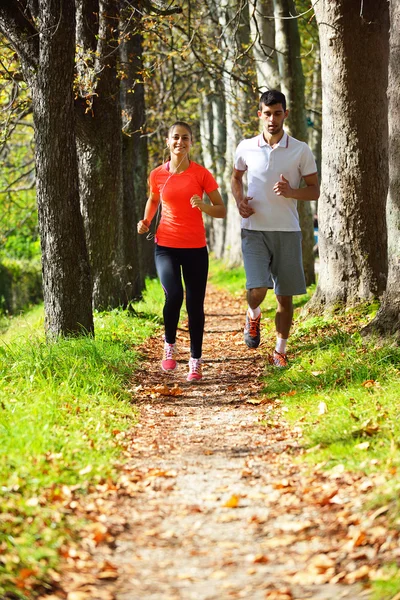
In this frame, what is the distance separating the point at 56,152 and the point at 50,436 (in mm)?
3878

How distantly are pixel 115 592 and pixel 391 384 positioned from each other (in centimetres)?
333

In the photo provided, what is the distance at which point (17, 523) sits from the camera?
4.13m

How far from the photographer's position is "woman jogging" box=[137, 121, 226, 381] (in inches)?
303

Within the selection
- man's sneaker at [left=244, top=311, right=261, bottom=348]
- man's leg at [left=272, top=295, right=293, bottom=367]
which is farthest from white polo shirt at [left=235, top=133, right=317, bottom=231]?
man's sneaker at [left=244, top=311, right=261, bottom=348]

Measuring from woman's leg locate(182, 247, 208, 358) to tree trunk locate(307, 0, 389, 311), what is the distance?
2191 millimetres

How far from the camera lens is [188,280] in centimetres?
784

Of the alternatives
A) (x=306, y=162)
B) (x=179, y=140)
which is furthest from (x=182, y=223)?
(x=306, y=162)

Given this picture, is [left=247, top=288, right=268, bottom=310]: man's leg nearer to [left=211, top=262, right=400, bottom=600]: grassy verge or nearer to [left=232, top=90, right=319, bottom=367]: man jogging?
[left=232, top=90, right=319, bottom=367]: man jogging

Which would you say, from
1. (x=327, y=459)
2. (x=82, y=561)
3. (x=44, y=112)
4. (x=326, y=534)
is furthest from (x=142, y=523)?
(x=44, y=112)

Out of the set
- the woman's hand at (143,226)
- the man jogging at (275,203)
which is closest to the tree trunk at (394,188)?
the man jogging at (275,203)

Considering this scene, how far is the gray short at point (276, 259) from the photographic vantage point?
787 cm

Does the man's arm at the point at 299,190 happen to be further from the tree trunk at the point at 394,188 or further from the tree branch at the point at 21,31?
the tree branch at the point at 21,31

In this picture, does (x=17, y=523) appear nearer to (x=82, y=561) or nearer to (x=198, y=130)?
(x=82, y=561)

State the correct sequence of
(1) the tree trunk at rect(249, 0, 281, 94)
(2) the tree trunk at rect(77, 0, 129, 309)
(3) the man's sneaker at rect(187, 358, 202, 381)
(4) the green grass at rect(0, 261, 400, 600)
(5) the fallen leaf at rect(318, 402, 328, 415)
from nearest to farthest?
(4) the green grass at rect(0, 261, 400, 600) → (5) the fallen leaf at rect(318, 402, 328, 415) → (3) the man's sneaker at rect(187, 358, 202, 381) → (2) the tree trunk at rect(77, 0, 129, 309) → (1) the tree trunk at rect(249, 0, 281, 94)
